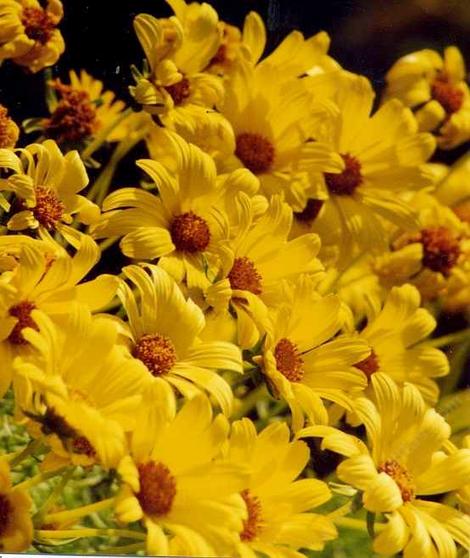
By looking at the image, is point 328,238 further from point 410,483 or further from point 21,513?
point 21,513

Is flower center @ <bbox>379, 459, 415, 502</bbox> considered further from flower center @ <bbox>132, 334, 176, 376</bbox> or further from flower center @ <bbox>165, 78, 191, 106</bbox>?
flower center @ <bbox>165, 78, 191, 106</bbox>

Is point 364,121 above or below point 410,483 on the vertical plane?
above

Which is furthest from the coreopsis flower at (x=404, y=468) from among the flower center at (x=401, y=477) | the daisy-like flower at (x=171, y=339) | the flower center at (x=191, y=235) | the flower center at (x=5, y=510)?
the flower center at (x=5, y=510)

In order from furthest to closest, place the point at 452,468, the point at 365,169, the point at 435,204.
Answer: the point at 435,204, the point at 365,169, the point at 452,468

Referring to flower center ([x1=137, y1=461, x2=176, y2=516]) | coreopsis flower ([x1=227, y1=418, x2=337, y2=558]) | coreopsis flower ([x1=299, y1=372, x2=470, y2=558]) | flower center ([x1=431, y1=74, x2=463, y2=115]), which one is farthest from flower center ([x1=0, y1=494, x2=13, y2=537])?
flower center ([x1=431, y1=74, x2=463, y2=115])

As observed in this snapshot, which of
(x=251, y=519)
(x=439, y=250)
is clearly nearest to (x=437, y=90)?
(x=439, y=250)

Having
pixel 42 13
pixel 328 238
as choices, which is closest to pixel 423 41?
pixel 328 238

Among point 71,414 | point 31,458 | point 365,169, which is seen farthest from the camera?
point 365,169
